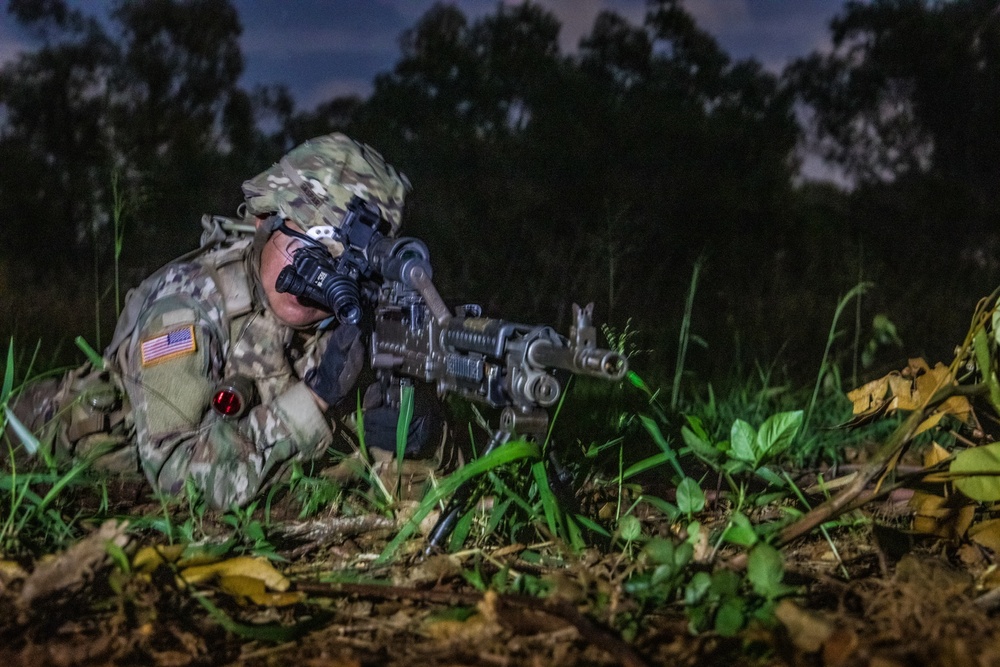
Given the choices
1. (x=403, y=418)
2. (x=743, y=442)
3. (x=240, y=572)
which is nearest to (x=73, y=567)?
(x=240, y=572)

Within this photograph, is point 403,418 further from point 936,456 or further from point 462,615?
point 936,456

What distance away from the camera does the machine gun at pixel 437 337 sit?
2.13 meters

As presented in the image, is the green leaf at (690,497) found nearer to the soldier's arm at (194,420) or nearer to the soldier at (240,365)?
the soldier at (240,365)

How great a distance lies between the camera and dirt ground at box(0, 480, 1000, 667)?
1.66 meters

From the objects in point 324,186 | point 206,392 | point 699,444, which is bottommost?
point 699,444

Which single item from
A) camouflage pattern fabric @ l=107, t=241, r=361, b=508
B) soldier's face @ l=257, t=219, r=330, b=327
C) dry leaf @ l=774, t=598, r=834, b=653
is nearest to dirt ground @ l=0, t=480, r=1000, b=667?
dry leaf @ l=774, t=598, r=834, b=653

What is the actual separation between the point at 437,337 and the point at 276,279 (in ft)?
2.28

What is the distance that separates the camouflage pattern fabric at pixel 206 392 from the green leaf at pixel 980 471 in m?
1.67

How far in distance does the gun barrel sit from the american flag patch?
1260 millimetres

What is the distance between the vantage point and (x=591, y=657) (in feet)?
5.52

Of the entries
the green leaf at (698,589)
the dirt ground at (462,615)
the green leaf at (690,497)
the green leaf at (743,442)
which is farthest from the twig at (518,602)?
the green leaf at (743,442)

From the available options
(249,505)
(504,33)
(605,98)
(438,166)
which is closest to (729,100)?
(605,98)

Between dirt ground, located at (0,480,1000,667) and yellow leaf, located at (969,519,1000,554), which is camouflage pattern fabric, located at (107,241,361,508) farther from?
yellow leaf, located at (969,519,1000,554)

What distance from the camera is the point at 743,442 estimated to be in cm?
224
